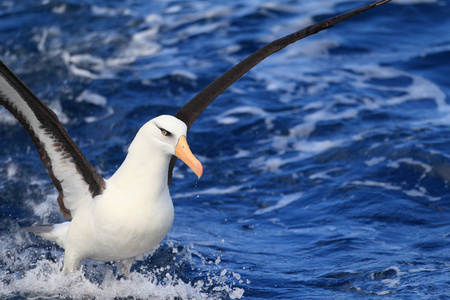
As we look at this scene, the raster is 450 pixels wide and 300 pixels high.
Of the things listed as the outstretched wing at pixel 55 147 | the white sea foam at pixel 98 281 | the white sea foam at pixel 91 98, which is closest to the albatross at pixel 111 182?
the outstretched wing at pixel 55 147

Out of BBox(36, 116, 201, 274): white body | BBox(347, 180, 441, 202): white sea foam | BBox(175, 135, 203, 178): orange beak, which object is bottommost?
BBox(347, 180, 441, 202): white sea foam

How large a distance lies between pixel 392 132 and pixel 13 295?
6503 millimetres

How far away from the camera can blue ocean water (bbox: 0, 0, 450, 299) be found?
6930 millimetres

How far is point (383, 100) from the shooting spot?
1175 cm

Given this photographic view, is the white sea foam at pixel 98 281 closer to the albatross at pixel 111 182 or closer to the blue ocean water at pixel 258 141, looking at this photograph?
the blue ocean water at pixel 258 141

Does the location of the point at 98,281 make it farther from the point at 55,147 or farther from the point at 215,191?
the point at 215,191

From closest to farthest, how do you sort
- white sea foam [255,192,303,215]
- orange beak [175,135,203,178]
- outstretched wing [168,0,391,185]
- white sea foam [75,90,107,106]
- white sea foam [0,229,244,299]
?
orange beak [175,135,203,178], white sea foam [0,229,244,299], outstretched wing [168,0,391,185], white sea foam [255,192,303,215], white sea foam [75,90,107,106]

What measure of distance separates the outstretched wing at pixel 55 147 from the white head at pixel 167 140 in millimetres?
692

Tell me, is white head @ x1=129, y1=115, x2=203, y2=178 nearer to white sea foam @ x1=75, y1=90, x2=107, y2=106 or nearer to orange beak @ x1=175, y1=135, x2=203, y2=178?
orange beak @ x1=175, y1=135, x2=203, y2=178

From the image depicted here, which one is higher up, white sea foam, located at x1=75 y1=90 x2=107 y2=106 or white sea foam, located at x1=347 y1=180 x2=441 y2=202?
white sea foam, located at x1=75 y1=90 x2=107 y2=106

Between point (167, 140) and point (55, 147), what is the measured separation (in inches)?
44.7

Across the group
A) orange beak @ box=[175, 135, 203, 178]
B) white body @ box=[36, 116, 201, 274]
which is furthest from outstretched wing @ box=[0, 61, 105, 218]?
orange beak @ box=[175, 135, 203, 178]

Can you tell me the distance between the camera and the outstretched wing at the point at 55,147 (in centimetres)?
562

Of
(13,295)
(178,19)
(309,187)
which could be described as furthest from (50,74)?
(13,295)
